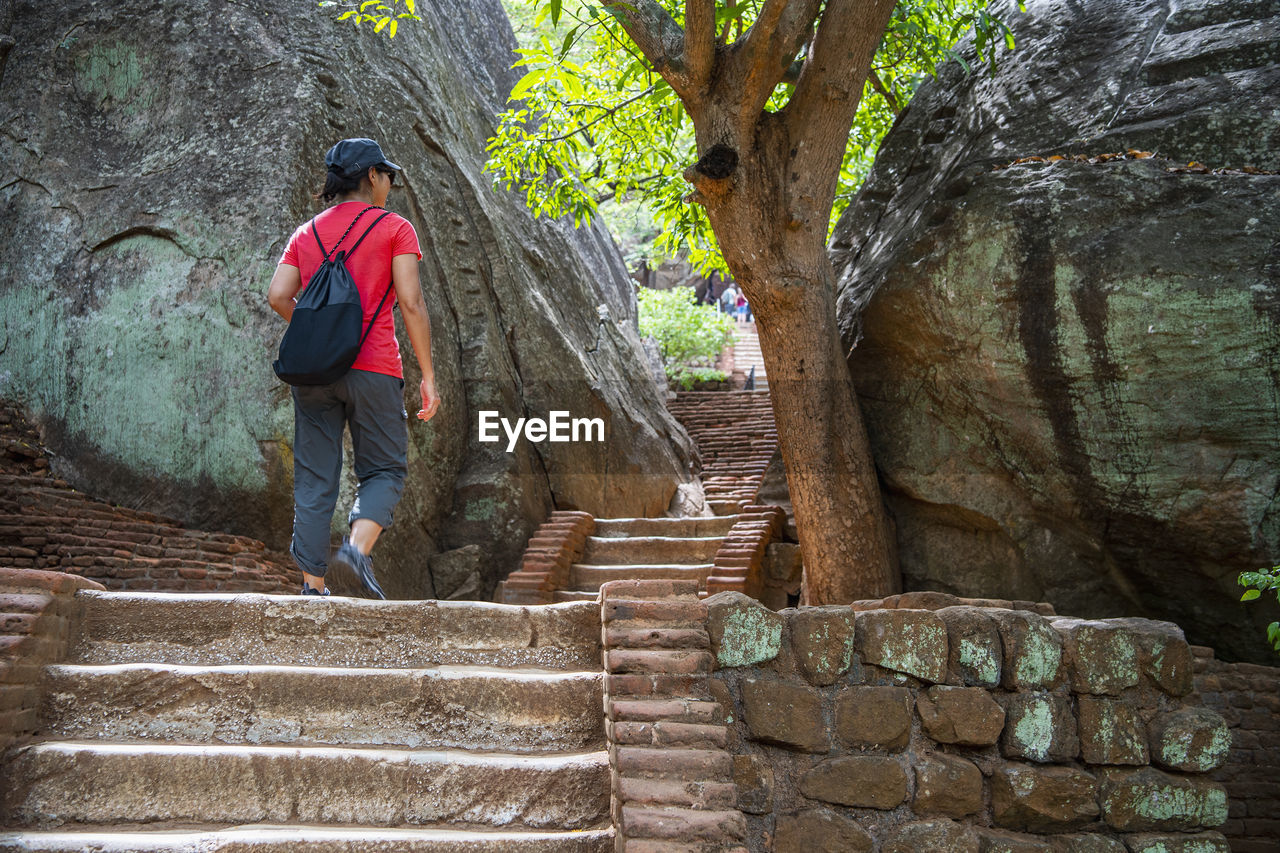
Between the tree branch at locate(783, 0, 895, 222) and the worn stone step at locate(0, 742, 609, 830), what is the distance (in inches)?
153

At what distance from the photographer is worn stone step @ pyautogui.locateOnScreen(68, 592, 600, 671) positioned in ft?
11.3

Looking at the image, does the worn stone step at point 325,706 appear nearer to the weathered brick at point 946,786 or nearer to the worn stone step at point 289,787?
the worn stone step at point 289,787

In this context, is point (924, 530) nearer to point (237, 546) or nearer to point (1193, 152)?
point (1193, 152)

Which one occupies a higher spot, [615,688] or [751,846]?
[615,688]

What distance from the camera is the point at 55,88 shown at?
759 cm

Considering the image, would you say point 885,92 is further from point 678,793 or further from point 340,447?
point 678,793

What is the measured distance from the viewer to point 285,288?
4.38 m

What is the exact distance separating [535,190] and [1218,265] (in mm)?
4968

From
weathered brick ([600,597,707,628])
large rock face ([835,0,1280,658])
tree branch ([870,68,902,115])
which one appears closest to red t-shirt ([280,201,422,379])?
weathered brick ([600,597,707,628])

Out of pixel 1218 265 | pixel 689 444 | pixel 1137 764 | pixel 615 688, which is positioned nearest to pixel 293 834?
pixel 615 688

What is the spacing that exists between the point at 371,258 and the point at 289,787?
221 cm

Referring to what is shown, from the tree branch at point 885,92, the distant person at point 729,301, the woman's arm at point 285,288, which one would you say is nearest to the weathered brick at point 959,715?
the woman's arm at point 285,288

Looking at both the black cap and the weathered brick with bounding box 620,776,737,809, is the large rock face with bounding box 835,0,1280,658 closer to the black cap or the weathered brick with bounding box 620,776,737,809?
the black cap

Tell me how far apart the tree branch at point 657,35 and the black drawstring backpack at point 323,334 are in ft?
8.83
